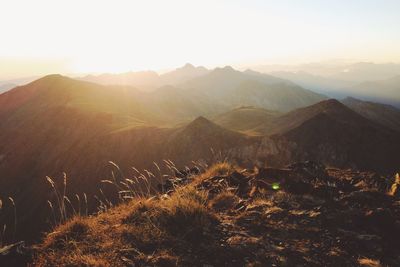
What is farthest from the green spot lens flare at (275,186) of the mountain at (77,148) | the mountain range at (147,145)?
the mountain at (77,148)

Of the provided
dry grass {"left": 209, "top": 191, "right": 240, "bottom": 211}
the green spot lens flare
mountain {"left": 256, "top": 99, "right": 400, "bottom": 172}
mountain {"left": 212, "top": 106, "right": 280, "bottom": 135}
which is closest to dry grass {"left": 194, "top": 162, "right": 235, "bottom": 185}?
the green spot lens flare

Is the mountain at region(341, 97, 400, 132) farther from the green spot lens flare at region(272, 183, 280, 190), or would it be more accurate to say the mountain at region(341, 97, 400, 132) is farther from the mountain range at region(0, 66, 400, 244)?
the green spot lens flare at region(272, 183, 280, 190)

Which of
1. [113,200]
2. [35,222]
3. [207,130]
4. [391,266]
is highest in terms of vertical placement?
[391,266]

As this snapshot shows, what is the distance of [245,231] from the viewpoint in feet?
16.3

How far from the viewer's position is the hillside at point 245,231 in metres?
4.18

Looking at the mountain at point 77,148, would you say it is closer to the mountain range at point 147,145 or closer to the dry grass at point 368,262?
the mountain range at point 147,145

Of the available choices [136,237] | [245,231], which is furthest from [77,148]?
[245,231]

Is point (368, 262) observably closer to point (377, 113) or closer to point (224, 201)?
point (224, 201)

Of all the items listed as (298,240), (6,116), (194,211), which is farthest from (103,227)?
(6,116)

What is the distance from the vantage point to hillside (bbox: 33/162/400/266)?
4.18 metres

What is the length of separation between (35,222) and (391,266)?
49.5 m

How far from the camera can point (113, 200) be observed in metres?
41.8

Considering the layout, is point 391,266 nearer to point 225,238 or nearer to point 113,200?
point 225,238

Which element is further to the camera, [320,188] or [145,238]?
[320,188]
